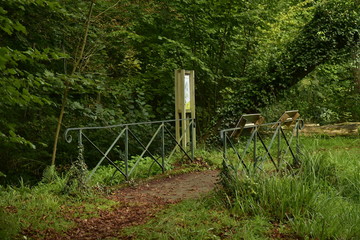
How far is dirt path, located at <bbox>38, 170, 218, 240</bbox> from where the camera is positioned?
4.95m

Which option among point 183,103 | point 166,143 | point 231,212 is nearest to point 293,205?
point 231,212

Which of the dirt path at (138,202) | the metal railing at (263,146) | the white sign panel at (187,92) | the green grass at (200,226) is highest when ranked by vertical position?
the white sign panel at (187,92)

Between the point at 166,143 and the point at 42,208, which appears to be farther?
the point at 166,143

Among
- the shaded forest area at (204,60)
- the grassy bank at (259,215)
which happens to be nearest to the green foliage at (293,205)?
the grassy bank at (259,215)

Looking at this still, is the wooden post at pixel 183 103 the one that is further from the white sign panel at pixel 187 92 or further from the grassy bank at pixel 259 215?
the grassy bank at pixel 259 215

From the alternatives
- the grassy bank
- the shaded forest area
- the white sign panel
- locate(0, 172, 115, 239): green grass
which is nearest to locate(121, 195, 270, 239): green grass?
the grassy bank

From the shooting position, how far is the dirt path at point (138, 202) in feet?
16.3

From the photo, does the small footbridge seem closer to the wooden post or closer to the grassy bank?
the wooden post

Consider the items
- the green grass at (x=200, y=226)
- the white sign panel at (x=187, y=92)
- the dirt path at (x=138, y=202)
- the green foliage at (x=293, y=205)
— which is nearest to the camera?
the green grass at (x=200, y=226)

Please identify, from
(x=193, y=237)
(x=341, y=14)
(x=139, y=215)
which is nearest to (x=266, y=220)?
(x=193, y=237)

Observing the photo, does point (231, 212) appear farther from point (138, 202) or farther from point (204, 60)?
point (204, 60)

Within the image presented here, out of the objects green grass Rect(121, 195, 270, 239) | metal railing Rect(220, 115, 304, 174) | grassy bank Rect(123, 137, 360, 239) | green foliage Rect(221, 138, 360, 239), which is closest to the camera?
green grass Rect(121, 195, 270, 239)

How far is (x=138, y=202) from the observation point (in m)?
6.34

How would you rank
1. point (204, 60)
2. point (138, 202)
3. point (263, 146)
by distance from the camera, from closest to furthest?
point (138, 202), point (263, 146), point (204, 60)
